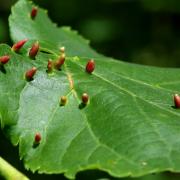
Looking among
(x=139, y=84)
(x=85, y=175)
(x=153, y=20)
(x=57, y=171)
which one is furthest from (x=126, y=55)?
(x=57, y=171)

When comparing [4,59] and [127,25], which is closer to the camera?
[4,59]

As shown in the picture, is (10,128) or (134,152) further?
(10,128)

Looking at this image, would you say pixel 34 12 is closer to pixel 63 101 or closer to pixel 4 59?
pixel 4 59

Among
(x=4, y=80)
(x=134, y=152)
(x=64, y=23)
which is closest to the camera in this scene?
(x=134, y=152)

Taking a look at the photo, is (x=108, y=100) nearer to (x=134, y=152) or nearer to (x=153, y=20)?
(x=134, y=152)

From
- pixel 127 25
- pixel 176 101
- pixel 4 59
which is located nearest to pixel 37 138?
pixel 4 59

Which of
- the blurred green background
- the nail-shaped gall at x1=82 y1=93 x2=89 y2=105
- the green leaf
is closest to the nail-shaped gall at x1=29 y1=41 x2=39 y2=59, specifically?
the green leaf

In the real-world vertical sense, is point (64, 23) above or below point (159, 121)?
below

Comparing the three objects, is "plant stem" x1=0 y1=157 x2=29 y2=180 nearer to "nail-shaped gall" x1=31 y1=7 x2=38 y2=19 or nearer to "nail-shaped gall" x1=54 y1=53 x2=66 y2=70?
"nail-shaped gall" x1=54 y1=53 x2=66 y2=70
